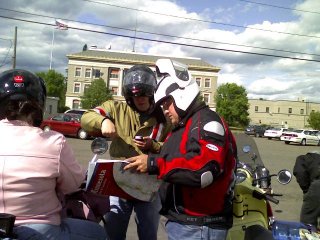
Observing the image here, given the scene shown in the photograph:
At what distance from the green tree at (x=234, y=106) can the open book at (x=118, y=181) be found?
71.6 m

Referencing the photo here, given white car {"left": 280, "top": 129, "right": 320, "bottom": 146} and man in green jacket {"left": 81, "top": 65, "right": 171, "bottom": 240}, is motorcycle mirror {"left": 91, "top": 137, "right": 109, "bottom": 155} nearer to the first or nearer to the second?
man in green jacket {"left": 81, "top": 65, "right": 171, "bottom": 240}

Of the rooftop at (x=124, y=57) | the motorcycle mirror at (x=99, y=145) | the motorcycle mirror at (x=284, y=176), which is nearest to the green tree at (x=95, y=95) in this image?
the rooftop at (x=124, y=57)

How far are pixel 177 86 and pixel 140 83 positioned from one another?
0.64 meters

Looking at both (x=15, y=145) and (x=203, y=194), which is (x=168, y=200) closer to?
(x=203, y=194)

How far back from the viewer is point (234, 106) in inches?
2908

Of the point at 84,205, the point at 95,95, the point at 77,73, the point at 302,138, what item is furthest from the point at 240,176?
the point at 77,73

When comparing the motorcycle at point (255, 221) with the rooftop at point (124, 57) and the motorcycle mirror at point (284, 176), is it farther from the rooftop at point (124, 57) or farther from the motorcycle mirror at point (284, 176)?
the rooftop at point (124, 57)

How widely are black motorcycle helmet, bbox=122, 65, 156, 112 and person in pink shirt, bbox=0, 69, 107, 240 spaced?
2.69 ft

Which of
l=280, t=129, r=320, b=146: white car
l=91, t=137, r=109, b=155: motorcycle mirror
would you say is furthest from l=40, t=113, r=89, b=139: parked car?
l=91, t=137, r=109, b=155: motorcycle mirror

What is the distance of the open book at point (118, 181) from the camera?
245 centimetres

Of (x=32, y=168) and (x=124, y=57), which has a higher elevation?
(x=124, y=57)

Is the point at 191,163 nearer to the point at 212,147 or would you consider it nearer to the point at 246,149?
the point at 212,147

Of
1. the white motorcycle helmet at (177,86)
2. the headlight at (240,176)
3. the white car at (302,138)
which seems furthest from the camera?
the white car at (302,138)

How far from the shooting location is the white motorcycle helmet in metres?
2.34
